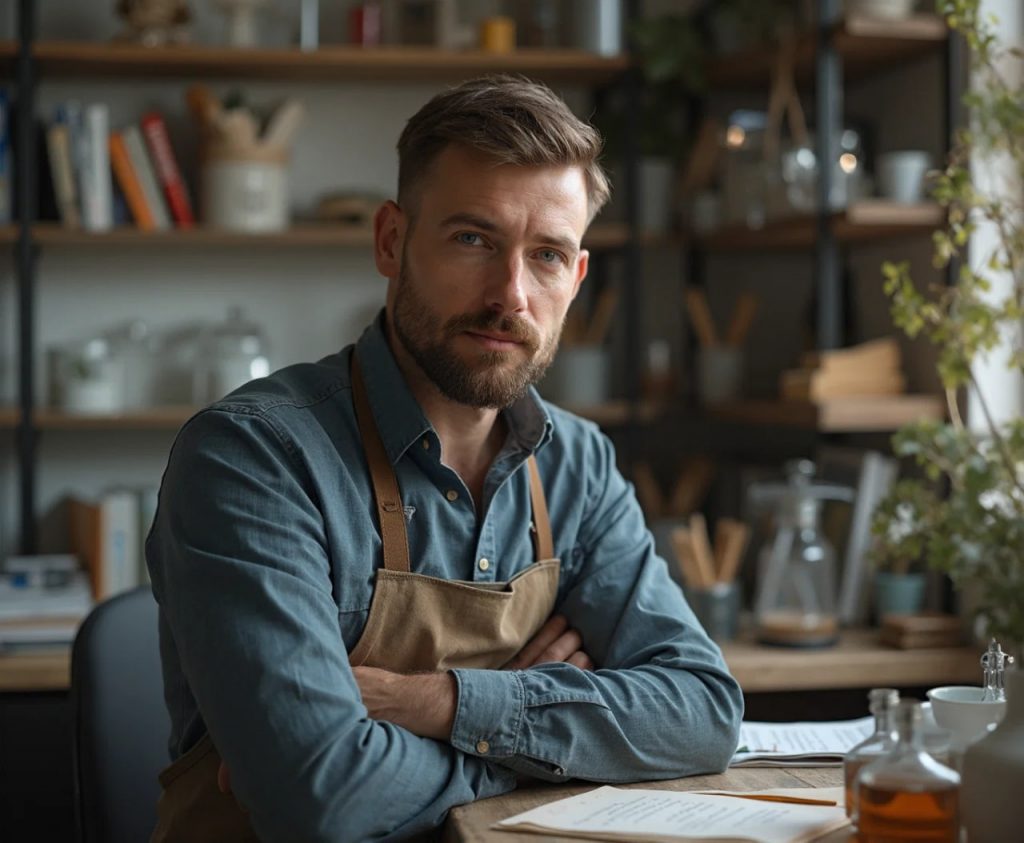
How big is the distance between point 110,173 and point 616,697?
2.10m

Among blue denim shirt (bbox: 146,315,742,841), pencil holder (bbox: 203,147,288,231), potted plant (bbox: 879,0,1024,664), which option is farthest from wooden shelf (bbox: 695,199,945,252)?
blue denim shirt (bbox: 146,315,742,841)

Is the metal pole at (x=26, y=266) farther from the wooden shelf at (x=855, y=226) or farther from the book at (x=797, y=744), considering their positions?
the book at (x=797, y=744)

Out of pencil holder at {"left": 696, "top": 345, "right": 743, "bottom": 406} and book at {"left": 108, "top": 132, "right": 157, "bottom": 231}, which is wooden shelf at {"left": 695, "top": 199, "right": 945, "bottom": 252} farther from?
book at {"left": 108, "top": 132, "right": 157, "bottom": 231}

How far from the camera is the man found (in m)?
1.41

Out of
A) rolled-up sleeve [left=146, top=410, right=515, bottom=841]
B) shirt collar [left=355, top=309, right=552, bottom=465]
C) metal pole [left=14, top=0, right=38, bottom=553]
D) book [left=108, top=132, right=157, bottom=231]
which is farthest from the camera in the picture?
book [left=108, top=132, right=157, bottom=231]

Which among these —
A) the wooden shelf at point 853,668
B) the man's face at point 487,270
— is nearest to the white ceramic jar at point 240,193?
the wooden shelf at point 853,668

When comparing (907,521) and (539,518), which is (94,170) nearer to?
(539,518)

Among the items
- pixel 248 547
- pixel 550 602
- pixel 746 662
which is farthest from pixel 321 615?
pixel 746 662

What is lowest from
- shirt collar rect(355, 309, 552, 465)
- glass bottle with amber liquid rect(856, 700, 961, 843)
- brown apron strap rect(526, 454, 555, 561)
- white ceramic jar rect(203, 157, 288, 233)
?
glass bottle with amber liquid rect(856, 700, 961, 843)

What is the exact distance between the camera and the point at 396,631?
163 centimetres

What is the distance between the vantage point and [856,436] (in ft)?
10.6

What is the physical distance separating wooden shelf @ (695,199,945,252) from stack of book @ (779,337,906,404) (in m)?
0.24

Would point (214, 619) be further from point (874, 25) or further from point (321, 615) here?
point (874, 25)

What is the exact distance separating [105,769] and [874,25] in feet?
6.52
